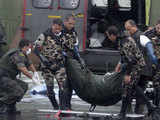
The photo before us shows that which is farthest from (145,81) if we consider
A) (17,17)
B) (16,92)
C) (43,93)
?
(17,17)

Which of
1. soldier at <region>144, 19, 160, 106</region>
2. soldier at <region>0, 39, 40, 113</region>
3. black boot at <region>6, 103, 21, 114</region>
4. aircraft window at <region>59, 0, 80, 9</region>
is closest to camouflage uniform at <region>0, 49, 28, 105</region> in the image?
soldier at <region>0, 39, 40, 113</region>

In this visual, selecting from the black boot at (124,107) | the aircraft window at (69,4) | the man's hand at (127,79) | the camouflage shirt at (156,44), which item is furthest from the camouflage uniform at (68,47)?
the aircraft window at (69,4)

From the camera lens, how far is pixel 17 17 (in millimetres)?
14922

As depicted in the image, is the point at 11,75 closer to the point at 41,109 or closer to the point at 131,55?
the point at 41,109

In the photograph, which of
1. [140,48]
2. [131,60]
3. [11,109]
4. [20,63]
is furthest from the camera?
[11,109]

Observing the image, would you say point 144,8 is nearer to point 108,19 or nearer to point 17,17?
point 108,19

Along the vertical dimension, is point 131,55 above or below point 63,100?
above

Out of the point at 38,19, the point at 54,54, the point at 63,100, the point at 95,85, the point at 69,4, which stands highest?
the point at 69,4

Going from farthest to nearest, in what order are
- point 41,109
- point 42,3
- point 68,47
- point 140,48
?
point 42,3, point 41,109, point 68,47, point 140,48

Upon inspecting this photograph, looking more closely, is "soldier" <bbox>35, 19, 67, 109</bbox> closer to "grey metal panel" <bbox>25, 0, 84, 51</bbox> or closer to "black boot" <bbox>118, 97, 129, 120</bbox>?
"black boot" <bbox>118, 97, 129, 120</bbox>

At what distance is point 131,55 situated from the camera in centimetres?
832

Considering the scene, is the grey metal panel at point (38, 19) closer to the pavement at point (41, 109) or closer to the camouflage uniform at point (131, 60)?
the pavement at point (41, 109)

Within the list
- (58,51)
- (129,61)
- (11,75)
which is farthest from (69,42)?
(129,61)

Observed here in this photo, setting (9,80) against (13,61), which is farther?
(9,80)
